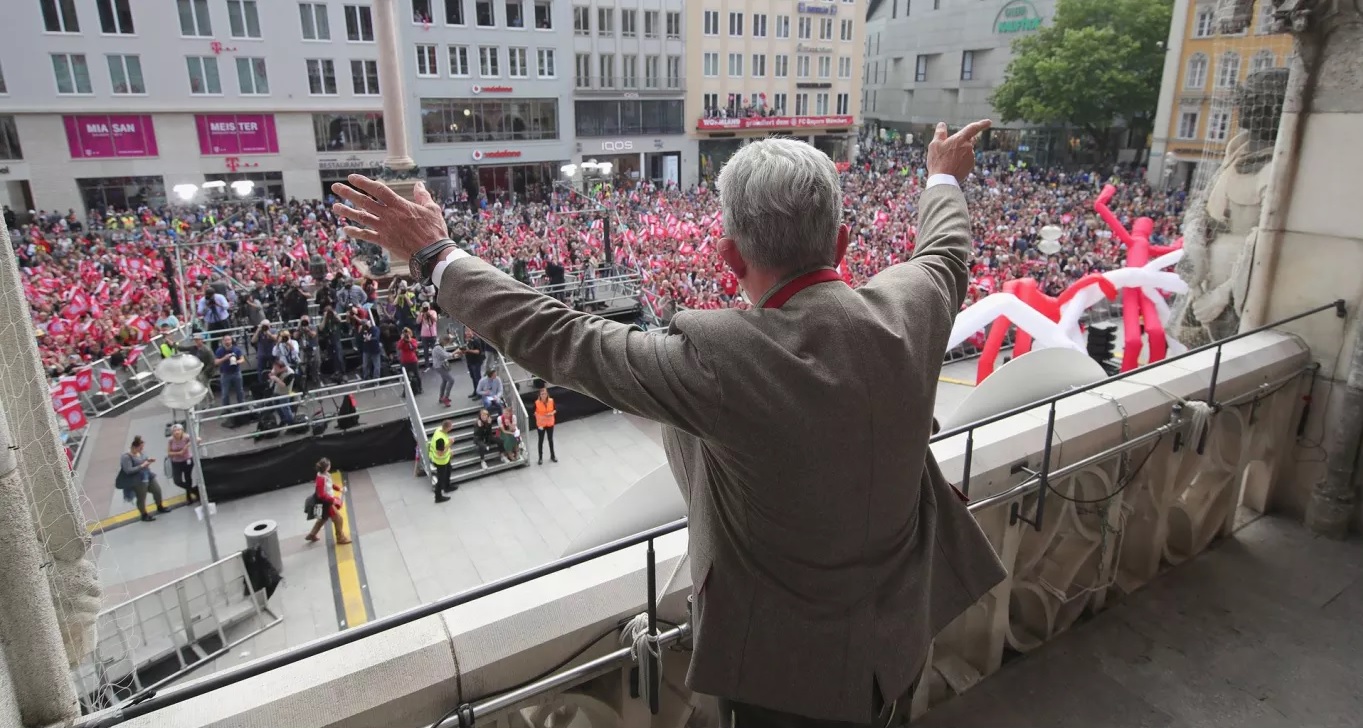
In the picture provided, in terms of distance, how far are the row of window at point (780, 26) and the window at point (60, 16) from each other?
23.0 m

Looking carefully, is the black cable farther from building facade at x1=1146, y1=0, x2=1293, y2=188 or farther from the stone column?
building facade at x1=1146, y1=0, x2=1293, y2=188

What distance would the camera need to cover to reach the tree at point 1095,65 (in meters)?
34.0

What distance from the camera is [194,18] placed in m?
27.5

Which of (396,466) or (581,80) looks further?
(581,80)

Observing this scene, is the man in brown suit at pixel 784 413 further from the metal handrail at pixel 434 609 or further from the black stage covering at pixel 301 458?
the black stage covering at pixel 301 458

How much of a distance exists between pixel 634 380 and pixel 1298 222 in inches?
160

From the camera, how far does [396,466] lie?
11.9 m

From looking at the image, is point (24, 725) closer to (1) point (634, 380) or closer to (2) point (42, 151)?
(1) point (634, 380)

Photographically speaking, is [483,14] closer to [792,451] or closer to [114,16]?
[114,16]

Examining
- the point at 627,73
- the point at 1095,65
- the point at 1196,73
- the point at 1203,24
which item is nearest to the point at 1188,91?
the point at 1196,73

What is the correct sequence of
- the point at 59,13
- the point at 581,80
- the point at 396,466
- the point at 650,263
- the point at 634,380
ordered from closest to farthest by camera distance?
the point at 634,380
the point at 396,466
the point at 650,263
the point at 59,13
the point at 581,80

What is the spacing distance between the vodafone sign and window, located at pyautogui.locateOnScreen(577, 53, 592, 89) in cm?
410

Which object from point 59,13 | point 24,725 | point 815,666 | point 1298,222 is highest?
point 59,13

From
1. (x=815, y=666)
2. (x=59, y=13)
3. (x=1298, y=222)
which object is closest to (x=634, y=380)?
(x=815, y=666)
